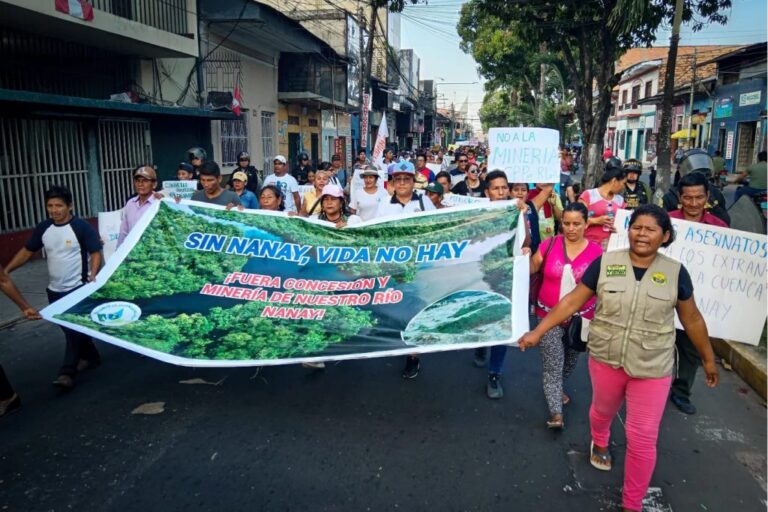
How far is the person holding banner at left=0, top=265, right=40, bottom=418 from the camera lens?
13.8 ft

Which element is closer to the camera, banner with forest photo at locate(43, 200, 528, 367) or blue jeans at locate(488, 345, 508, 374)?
banner with forest photo at locate(43, 200, 528, 367)

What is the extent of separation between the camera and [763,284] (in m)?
4.29

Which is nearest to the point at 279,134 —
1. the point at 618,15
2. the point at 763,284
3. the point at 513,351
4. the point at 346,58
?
the point at 346,58

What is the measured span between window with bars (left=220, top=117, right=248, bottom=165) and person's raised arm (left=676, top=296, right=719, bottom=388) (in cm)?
1484

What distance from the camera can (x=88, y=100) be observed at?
366 inches

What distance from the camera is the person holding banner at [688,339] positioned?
4.41 m

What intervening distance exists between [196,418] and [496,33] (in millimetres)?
32152

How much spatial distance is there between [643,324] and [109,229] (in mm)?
5552

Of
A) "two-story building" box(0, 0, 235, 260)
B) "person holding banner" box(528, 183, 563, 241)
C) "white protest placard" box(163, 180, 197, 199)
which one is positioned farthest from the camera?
"two-story building" box(0, 0, 235, 260)

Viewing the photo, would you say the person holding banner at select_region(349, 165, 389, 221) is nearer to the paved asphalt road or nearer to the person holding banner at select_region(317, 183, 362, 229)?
the person holding banner at select_region(317, 183, 362, 229)

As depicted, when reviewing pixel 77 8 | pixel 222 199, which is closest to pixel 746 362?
pixel 222 199

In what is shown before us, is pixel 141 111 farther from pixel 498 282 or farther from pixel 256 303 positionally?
pixel 498 282

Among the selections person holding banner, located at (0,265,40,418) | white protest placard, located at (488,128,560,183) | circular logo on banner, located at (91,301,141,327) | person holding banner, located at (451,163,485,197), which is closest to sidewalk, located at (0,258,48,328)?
person holding banner, located at (0,265,40,418)

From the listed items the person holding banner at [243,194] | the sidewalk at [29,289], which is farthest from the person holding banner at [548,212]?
the sidewalk at [29,289]
